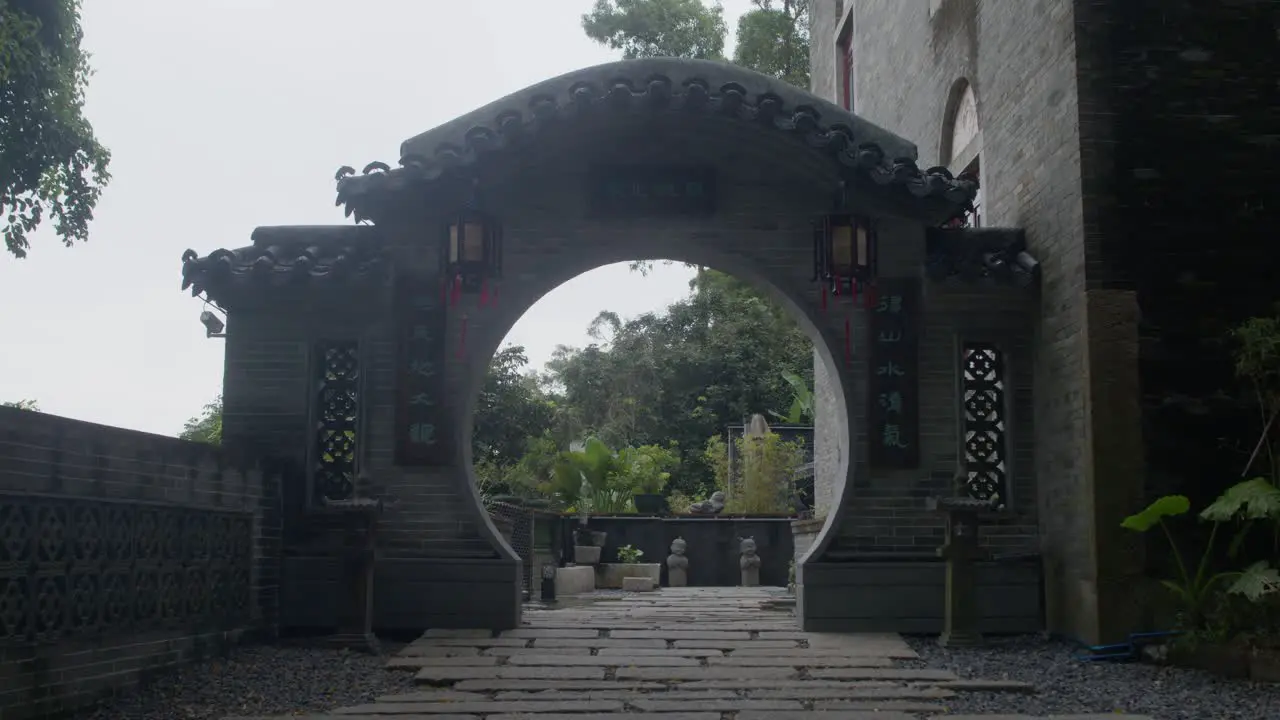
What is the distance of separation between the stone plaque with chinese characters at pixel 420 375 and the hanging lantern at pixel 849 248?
9.34 feet

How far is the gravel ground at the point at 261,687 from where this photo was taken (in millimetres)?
5766

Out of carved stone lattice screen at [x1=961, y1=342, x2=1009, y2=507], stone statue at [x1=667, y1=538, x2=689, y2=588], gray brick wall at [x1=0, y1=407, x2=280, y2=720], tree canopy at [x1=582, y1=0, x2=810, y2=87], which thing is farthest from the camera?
tree canopy at [x1=582, y1=0, x2=810, y2=87]

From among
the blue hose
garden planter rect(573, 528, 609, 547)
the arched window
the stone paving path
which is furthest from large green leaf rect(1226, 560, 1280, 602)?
garden planter rect(573, 528, 609, 547)

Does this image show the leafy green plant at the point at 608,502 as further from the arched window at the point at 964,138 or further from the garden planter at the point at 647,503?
the arched window at the point at 964,138

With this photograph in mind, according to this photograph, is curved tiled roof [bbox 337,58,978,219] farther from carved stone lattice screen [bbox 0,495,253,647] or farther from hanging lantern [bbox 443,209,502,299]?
carved stone lattice screen [bbox 0,495,253,647]

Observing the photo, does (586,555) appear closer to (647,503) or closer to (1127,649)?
(647,503)

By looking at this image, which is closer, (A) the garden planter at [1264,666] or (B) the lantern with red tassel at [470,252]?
(A) the garden planter at [1264,666]

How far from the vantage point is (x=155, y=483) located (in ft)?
21.5

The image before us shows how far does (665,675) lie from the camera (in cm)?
683

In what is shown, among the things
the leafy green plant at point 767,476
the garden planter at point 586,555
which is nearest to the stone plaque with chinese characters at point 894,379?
the garden planter at point 586,555

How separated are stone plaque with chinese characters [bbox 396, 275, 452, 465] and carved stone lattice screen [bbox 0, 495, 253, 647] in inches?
54.8

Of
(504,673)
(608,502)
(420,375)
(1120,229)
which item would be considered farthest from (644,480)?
(504,673)

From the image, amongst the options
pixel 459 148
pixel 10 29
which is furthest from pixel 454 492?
pixel 10 29

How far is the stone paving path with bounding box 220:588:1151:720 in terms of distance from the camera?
5805 mm
